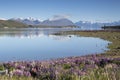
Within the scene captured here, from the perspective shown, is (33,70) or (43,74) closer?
(43,74)

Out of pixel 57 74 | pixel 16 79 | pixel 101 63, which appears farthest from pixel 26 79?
pixel 101 63

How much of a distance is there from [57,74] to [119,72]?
1858 mm

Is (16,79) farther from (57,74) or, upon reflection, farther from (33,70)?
(33,70)

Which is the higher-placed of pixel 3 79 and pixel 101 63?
pixel 3 79

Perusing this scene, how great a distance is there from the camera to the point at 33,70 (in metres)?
10.3

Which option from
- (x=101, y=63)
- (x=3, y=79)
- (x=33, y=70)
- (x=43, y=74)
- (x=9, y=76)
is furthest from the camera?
(x=101, y=63)

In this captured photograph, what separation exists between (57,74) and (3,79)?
1929 mm

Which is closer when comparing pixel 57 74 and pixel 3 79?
pixel 3 79

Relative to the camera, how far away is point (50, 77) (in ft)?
27.7

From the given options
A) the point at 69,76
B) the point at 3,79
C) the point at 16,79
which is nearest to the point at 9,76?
the point at 16,79

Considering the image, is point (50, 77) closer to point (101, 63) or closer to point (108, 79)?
point (108, 79)

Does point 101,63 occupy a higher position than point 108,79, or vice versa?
point 108,79

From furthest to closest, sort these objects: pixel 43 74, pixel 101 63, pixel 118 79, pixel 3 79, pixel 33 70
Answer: pixel 101 63 → pixel 33 70 → pixel 43 74 → pixel 118 79 → pixel 3 79

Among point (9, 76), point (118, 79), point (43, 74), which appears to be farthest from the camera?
point (43, 74)
